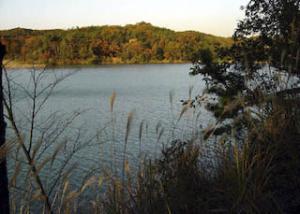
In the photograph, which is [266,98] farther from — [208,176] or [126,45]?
[126,45]

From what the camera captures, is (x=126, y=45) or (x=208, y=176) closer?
(x=208, y=176)

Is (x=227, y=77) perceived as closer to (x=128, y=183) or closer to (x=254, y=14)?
(x=254, y=14)

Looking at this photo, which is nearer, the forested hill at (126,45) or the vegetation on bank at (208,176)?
the vegetation on bank at (208,176)

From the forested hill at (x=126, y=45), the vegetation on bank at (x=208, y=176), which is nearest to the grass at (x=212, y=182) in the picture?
the vegetation on bank at (x=208, y=176)

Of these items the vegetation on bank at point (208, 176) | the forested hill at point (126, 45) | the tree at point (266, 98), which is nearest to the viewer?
the vegetation on bank at point (208, 176)

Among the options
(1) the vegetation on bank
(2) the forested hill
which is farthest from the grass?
(2) the forested hill

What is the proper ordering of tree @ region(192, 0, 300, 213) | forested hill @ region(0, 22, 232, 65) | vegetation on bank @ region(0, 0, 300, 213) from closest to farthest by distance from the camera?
vegetation on bank @ region(0, 0, 300, 213) < tree @ region(192, 0, 300, 213) < forested hill @ region(0, 22, 232, 65)

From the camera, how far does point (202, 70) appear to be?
776cm

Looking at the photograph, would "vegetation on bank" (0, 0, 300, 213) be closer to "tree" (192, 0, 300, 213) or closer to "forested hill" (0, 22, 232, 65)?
"tree" (192, 0, 300, 213)

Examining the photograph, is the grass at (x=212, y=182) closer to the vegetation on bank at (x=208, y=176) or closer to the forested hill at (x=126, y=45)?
the vegetation on bank at (x=208, y=176)

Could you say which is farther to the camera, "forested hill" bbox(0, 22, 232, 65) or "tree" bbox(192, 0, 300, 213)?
"forested hill" bbox(0, 22, 232, 65)

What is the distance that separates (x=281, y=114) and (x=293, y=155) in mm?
575

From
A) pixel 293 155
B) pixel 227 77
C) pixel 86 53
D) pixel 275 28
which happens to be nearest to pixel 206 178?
pixel 293 155

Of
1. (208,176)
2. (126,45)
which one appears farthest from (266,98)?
(126,45)
